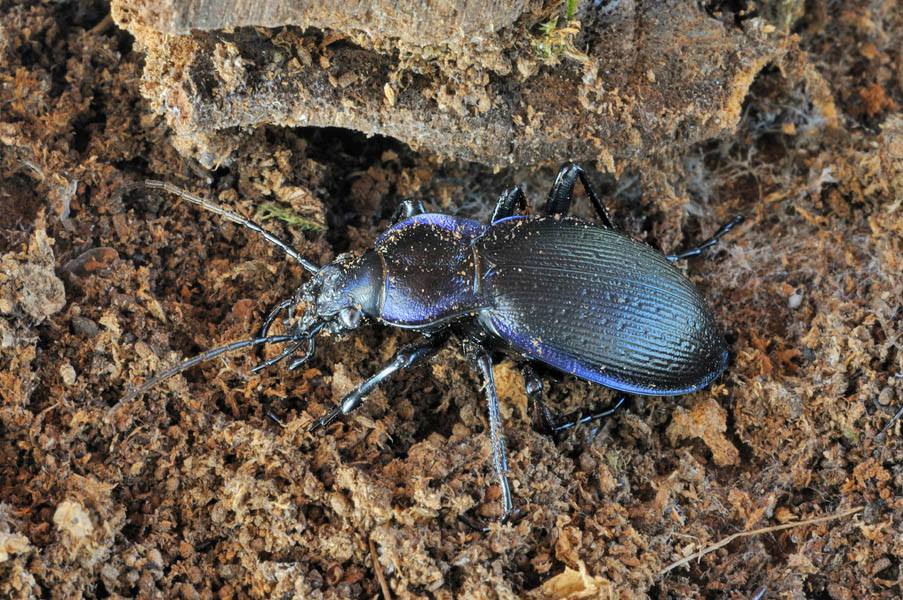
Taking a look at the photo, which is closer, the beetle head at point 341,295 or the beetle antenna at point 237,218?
the beetle head at point 341,295

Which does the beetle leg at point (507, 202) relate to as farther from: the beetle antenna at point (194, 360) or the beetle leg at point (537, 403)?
the beetle antenna at point (194, 360)

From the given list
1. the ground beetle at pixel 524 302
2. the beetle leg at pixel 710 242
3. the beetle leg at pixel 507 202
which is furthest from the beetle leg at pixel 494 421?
the beetle leg at pixel 710 242

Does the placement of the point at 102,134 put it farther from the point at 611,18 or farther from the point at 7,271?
the point at 611,18

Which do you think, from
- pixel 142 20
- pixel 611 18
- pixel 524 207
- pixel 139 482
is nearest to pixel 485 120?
pixel 524 207

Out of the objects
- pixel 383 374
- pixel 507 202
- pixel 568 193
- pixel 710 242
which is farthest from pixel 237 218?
pixel 710 242

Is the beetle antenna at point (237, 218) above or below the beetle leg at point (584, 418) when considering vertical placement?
above
